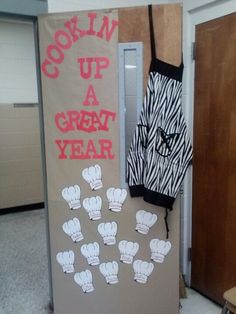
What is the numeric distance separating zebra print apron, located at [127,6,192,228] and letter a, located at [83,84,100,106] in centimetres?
27

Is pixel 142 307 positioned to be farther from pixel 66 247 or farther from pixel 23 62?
pixel 23 62

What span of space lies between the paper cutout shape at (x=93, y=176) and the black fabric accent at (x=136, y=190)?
0.18m

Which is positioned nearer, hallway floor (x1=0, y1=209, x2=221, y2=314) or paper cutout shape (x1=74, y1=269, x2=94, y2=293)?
paper cutout shape (x1=74, y1=269, x2=94, y2=293)

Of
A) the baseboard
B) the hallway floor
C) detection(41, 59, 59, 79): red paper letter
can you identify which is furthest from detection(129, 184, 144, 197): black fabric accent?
the baseboard

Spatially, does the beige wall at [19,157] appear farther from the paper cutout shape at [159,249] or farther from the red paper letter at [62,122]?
the paper cutout shape at [159,249]

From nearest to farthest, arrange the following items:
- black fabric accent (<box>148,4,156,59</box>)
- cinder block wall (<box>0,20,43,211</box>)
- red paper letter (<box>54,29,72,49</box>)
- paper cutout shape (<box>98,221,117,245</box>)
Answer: black fabric accent (<box>148,4,156,59</box>) → red paper letter (<box>54,29,72,49</box>) → paper cutout shape (<box>98,221,117,245</box>) → cinder block wall (<box>0,20,43,211</box>)

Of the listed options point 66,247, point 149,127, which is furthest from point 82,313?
point 149,127

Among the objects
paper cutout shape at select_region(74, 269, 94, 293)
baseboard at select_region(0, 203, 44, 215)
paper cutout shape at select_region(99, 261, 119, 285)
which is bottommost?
baseboard at select_region(0, 203, 44, 215)

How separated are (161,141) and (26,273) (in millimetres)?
1804

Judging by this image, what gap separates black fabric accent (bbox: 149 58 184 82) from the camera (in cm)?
156

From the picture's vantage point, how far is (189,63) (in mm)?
2121

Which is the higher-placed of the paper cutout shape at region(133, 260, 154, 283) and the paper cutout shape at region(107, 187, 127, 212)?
the paper cutout shape at region(107, 187, 127, 212)

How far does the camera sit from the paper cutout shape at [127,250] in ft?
5.77

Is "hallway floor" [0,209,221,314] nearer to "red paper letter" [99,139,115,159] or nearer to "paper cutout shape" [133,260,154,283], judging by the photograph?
"paper cutout shape" [133,260,154,283]
